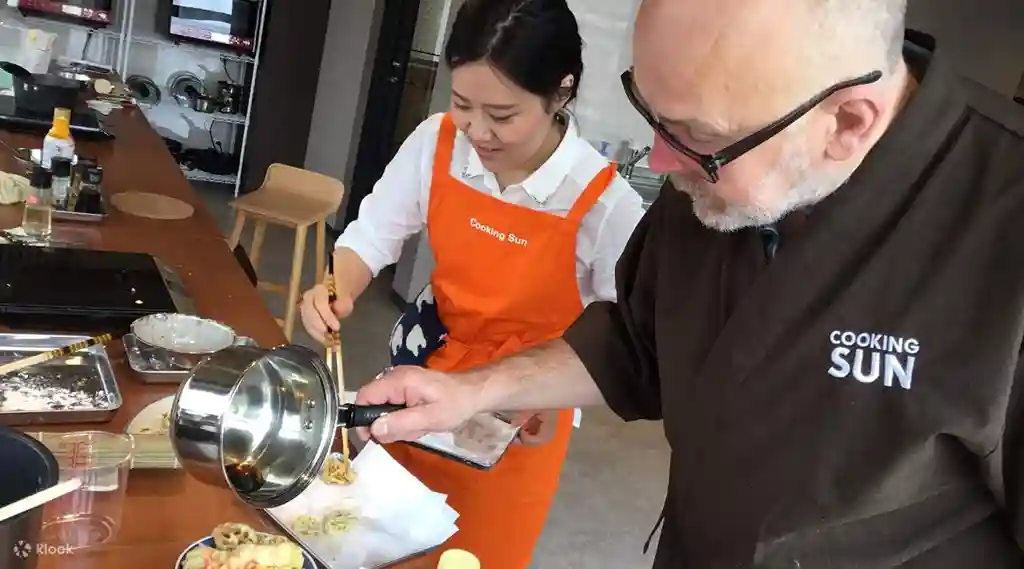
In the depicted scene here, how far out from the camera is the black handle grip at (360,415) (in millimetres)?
1014

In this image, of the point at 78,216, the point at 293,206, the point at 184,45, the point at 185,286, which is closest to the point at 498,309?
the point at 185,286

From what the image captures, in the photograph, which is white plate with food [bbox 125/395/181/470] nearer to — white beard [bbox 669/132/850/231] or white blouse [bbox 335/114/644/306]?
white blouse [bbox 335/114/644/306]

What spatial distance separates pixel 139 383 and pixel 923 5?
3.51 metres

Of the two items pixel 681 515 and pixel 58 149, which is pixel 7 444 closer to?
pixel 681 515

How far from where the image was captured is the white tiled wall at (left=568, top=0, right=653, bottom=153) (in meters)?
3.51

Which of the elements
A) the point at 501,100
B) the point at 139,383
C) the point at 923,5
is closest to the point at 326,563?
the point at 139,383

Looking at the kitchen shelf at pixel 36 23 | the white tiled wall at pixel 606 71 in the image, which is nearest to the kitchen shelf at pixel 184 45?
the kitchen shelf at pixel 36 23

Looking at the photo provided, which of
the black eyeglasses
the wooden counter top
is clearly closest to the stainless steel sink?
the wooden counter top

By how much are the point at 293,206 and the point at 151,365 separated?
178cm

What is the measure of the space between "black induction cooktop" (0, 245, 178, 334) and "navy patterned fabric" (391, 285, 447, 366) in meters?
0.39

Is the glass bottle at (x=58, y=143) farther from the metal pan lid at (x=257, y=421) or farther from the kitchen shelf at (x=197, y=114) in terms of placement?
the kitchen shelf at (x=197, y=114)

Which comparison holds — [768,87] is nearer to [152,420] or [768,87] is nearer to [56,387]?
[152,420]

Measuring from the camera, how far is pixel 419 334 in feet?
5.22

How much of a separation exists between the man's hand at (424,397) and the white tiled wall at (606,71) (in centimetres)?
244
